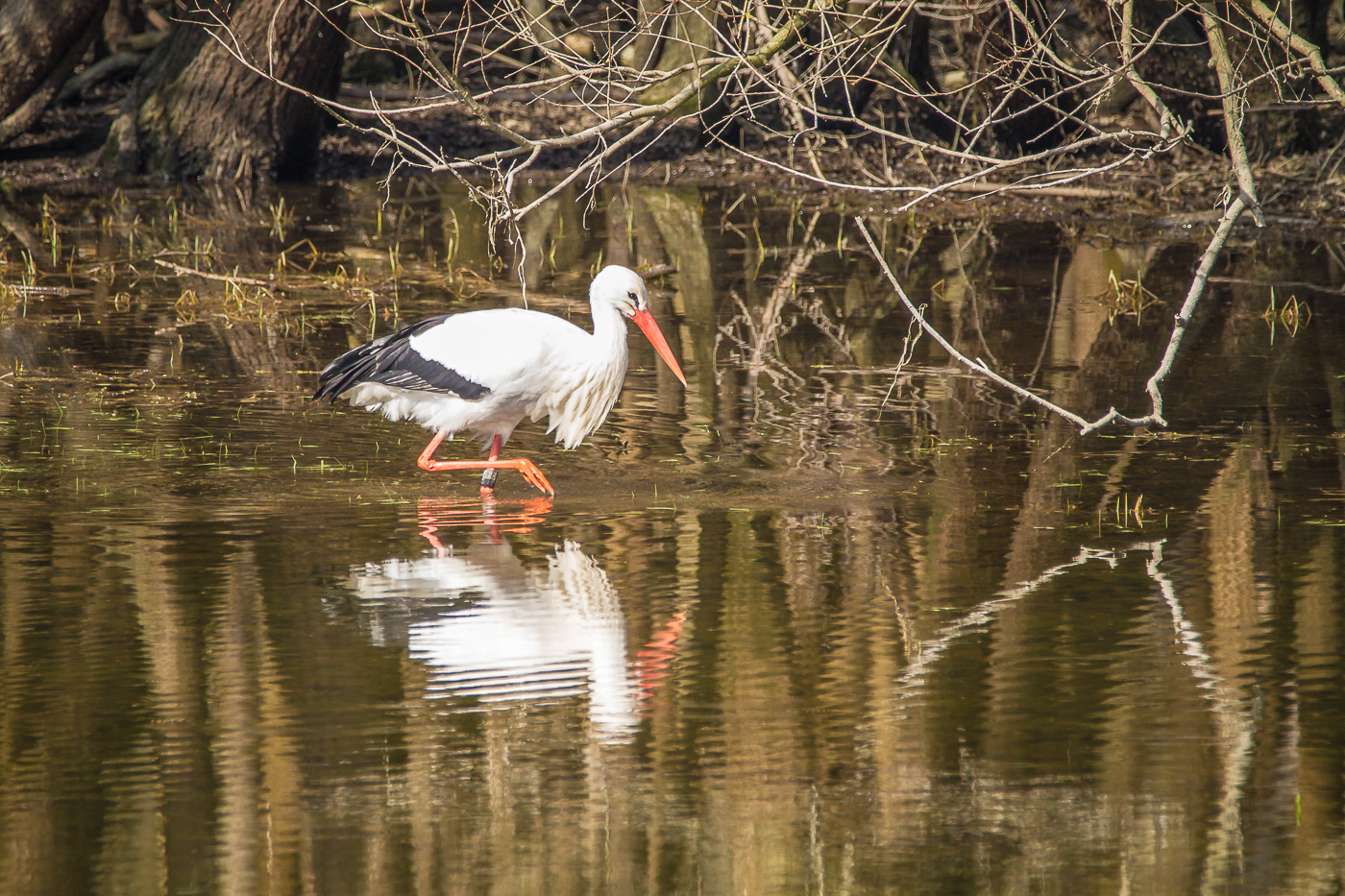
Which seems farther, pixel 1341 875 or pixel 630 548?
pixel 630 548

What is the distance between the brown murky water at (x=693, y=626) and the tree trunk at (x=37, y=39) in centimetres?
738

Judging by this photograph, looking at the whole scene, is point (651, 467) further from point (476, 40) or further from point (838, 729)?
point (476, 40)

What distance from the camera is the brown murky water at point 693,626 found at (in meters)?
4.26

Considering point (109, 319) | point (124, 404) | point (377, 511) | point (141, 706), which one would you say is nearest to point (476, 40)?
point (109, 319)

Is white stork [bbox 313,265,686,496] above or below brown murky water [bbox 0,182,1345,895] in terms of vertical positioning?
above

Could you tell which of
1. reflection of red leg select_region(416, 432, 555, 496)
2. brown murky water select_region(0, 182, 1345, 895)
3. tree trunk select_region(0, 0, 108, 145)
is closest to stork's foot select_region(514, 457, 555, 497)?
reflection of red leg select_region(416, 432, 555, 496)

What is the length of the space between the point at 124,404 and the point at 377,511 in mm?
2373

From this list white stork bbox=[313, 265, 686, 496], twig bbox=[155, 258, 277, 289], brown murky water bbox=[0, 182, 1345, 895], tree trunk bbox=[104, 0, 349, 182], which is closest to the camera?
brown murky water bbox=[0, 182, 1345, 895]

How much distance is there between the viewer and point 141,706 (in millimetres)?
5008

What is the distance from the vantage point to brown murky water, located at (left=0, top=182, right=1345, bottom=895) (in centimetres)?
426

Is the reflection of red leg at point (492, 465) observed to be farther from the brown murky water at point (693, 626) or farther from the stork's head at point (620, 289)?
the stork's head at point (620, 289)

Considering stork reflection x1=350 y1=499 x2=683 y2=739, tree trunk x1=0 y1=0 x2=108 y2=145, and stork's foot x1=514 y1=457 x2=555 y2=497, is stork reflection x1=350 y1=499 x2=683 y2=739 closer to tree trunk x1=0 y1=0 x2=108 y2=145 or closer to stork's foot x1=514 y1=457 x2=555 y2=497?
stork's foot x1=514 y1=457 x2=555 y2=497

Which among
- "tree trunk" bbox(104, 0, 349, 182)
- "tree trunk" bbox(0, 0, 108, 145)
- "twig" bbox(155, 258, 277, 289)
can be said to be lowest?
"twig" bbox(155, 258, 277, 289)

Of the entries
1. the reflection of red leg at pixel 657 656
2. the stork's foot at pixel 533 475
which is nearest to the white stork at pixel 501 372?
the stork's foot at pixel 533 475
